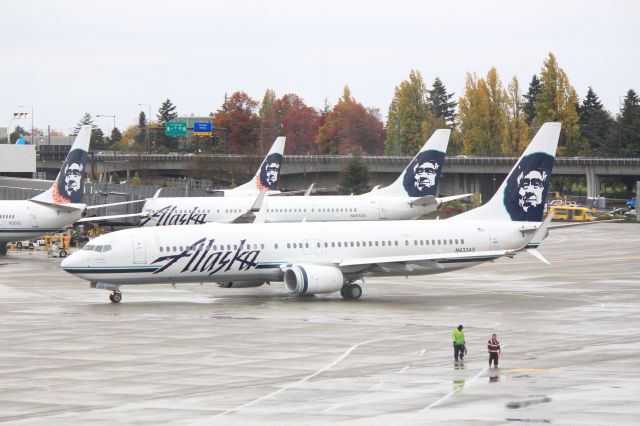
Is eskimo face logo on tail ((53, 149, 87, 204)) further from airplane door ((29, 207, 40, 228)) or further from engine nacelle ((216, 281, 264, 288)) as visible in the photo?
engine nacelle ((216, 281, 264, 288))

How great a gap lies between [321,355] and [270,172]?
6636cm

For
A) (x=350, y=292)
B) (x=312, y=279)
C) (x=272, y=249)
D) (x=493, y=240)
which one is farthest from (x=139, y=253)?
(x=493, y=240)

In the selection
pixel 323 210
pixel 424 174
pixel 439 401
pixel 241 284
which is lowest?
pixel 439 401

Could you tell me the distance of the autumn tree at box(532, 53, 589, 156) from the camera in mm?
188125

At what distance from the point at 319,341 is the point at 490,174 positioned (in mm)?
132893

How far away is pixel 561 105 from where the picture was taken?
188250 millimetres

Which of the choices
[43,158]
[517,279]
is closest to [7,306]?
[517,279]

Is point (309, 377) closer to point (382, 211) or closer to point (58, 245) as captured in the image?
point (382, 211)

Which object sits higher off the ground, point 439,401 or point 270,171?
point 270,171

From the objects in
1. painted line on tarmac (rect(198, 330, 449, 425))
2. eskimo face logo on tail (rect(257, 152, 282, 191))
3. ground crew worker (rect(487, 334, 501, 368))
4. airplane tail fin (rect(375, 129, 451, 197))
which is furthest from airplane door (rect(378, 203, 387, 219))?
ground crew worker (rect(487, 334, 501, 368))

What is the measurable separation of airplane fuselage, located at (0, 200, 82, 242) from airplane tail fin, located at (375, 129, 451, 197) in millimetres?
23109

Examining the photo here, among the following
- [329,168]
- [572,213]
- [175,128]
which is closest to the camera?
[572,213]

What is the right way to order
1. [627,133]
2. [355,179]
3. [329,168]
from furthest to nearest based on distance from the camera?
Result: [627,133] → [329,168] → [355,179]

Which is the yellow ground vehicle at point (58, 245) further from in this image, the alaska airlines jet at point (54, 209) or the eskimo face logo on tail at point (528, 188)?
the eskimo face logo on tail at point (528, 188)
